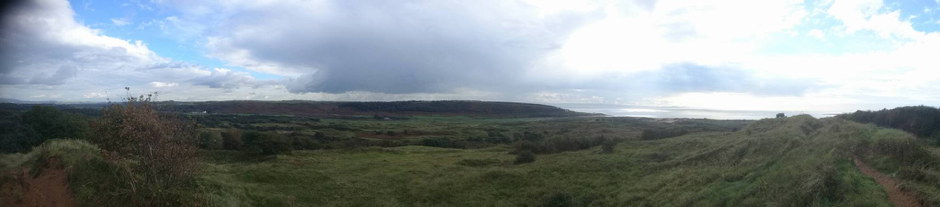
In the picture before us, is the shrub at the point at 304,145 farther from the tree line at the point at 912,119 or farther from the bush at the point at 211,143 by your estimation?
the tree line at the point at 912,119

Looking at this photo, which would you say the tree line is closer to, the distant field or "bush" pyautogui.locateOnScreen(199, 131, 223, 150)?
the distant field

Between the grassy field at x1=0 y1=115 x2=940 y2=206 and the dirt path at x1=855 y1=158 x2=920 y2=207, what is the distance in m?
0.15

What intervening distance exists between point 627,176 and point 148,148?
18.1 m

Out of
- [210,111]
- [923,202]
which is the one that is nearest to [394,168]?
[923,202]

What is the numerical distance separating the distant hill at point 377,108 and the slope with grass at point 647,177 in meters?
109

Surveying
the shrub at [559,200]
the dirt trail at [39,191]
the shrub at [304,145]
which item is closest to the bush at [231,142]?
the shrub at [304,145]

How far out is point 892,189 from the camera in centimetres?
924

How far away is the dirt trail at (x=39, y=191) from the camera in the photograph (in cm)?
1183

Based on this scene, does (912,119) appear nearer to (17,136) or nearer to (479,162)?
(479,162)

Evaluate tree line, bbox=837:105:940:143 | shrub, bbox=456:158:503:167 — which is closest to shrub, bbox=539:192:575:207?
shrub, bbox=456:158:503:167

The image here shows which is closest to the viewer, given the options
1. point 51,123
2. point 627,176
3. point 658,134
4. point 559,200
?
point 559,200

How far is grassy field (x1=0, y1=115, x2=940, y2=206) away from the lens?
10.1m

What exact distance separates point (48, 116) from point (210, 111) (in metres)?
91.9

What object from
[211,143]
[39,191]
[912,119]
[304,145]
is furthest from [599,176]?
[211,143]
